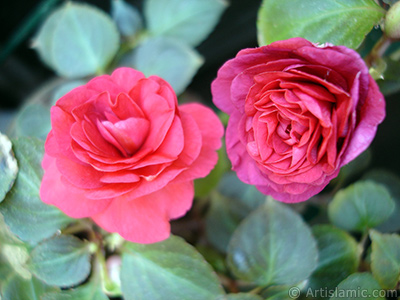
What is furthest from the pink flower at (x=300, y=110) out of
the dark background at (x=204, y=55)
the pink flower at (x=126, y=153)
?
the dark background at (x=204, y=55)

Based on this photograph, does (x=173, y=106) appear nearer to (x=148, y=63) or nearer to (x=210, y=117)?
(x=210, y=117)

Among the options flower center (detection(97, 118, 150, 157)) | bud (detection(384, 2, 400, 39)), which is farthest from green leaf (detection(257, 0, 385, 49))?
flower center (detection(97, 118, 150, 157))

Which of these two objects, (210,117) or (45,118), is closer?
(210,117)

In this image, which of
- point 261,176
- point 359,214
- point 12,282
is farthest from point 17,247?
point 359,214

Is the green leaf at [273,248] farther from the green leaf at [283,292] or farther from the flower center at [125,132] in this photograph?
the flower center at [125,132]

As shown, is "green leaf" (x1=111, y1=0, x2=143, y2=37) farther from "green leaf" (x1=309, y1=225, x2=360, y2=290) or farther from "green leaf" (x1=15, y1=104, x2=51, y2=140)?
"green leaf" (x1=309, y1=225, x2=360, y2=290)
